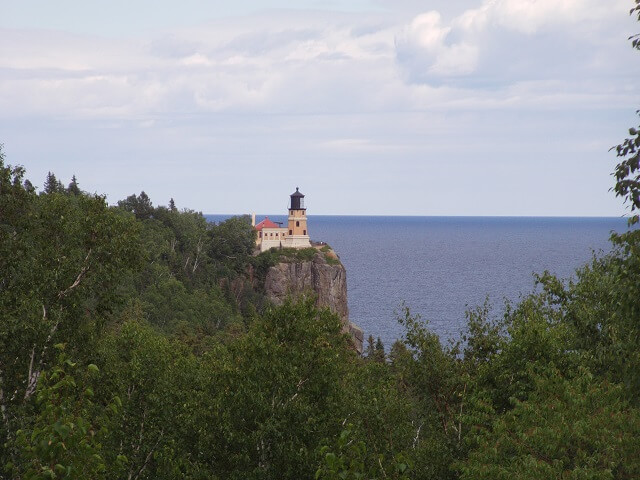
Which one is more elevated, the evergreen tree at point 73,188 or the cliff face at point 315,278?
the evergreen tree at point 73,188

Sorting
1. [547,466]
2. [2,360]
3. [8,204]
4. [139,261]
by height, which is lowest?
[547,466]

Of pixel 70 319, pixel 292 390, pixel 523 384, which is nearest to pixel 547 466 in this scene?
pixel 523 384

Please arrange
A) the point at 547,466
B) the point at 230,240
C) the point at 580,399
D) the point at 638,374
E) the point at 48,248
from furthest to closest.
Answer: the point at 230,240, the point at 48,248, the point at 580,399, the point at 547,466, the point at 638,374

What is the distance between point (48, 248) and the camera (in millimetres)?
21094

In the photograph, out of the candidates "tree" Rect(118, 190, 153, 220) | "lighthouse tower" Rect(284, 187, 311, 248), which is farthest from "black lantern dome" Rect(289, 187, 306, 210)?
"tree" Rect(118, 190, 153, 220)

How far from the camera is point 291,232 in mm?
132125

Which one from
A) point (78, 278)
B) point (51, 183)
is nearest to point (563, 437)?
point (78, 278)

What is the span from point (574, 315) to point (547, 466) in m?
10.0

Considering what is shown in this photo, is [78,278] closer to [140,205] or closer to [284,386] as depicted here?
[284,386]

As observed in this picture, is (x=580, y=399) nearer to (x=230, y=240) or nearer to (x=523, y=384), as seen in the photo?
(x=523, y=384)

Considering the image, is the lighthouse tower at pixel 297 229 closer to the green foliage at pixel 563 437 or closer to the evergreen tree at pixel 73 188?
the evergreen tree at pixel 73 188

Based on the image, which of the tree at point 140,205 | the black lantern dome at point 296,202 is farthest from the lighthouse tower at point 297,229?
the tree at point 140,205

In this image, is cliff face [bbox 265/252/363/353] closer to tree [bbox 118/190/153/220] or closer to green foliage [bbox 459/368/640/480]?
tree [bbox 118/190/153/220]

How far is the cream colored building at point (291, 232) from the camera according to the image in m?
131
